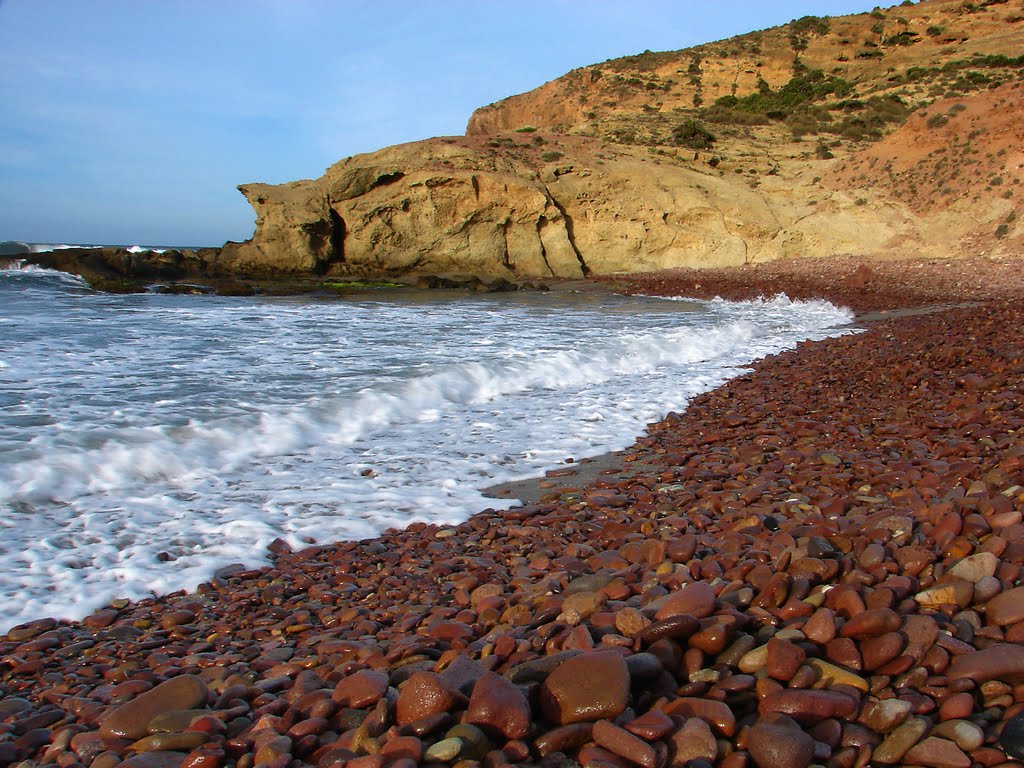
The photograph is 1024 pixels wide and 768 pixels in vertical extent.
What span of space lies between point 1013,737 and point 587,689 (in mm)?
925

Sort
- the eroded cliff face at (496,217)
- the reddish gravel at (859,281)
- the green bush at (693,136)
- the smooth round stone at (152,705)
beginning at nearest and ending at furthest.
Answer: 1. the smooth round stone at (152,705)
2. the reddish gravel at (859,281)
3. the eroded cliff face at (496,217)
4. the green bush at (693,136)

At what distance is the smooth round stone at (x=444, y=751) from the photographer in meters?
1.56

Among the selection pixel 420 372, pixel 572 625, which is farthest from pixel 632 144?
pixel 572 625

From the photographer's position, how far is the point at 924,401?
5633 mm

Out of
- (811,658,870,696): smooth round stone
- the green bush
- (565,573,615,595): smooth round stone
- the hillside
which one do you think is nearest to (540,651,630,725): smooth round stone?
(811,658,870,696): smooth round stone

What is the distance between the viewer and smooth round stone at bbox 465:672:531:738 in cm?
164

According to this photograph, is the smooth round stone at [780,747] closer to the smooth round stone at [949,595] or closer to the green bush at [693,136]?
the smooth round stone at [949,595]

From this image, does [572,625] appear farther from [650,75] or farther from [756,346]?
[650,75]

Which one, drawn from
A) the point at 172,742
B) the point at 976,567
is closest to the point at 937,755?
the point at 976,567

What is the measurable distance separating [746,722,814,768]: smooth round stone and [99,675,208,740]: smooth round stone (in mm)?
1561

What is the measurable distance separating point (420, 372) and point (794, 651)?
6521 mm

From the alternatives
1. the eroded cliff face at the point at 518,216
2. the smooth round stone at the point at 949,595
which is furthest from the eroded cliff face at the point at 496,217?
the smooth round stone at the point at 949,595

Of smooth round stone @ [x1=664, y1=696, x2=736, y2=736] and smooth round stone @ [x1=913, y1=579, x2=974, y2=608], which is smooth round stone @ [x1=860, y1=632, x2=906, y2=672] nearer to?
smooth round stone @ [x1=913, y1=579, x2=974, y2=608]

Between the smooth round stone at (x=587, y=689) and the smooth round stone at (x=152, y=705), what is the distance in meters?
1.09
